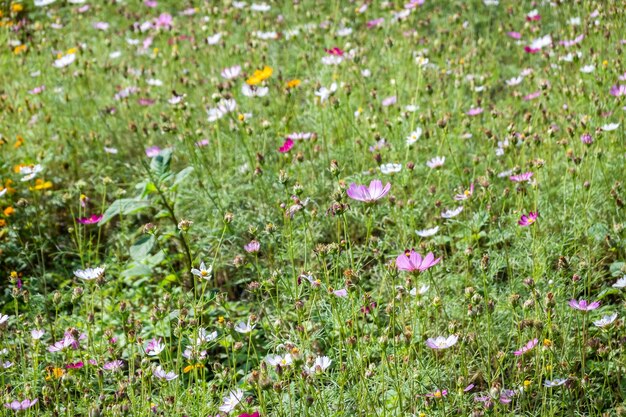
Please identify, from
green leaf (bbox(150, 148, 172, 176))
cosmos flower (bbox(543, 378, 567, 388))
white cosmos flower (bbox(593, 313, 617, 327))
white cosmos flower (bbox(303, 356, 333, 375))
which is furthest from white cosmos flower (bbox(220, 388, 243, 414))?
green leaf (bbox(150, 148, 172, 176))

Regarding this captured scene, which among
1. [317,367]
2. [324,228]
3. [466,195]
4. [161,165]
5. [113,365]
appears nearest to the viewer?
[317,367]

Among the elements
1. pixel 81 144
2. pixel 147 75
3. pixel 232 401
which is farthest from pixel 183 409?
pixel 147 75

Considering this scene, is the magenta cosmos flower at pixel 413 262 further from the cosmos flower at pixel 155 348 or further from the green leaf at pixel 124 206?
the green leaf at pixel 124 206

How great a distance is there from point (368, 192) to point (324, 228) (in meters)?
0.78

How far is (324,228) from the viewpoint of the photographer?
2.51 meters

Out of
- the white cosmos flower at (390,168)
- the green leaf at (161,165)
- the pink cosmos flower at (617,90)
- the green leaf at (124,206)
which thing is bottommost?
the pink cosmos flower at (617,90)

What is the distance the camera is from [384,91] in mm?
3328

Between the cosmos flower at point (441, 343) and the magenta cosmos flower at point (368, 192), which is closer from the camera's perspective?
the cosmos flower at point (441, 343)

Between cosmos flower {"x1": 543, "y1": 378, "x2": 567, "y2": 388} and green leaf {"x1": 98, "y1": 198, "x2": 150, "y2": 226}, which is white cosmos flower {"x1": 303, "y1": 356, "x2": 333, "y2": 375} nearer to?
cosmos flower {"x1": 543, "y1": 378, "x2": 567, "y2": 388}

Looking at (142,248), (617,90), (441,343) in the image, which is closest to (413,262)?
(441,343)

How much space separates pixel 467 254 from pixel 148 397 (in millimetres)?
800

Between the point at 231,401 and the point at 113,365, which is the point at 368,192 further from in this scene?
the point at 113,365

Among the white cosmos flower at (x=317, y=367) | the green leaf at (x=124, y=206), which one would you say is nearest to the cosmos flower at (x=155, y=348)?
the white cosmos flower at (x=317, y=367)

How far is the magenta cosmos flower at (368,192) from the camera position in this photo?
1.70 meters
